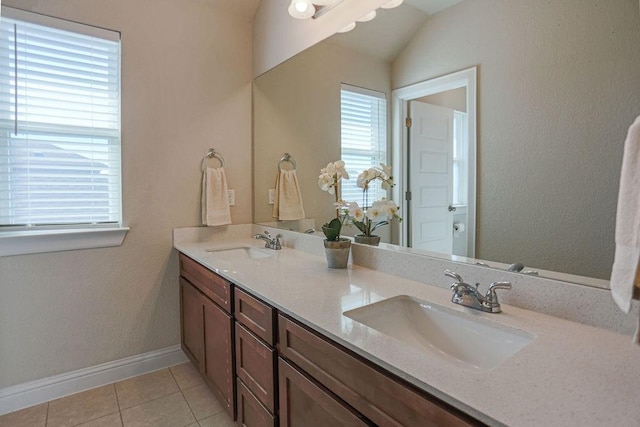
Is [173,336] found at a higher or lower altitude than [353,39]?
lower

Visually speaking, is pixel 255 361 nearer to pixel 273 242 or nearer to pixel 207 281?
pixel 207 281

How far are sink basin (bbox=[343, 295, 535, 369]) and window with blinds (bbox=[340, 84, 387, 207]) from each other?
1.96 feet

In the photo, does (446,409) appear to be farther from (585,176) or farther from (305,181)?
(305,181)

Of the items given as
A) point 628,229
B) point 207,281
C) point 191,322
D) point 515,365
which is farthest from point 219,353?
point 628,229


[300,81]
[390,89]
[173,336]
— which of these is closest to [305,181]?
[300,81]

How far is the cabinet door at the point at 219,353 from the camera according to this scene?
5.14 feet

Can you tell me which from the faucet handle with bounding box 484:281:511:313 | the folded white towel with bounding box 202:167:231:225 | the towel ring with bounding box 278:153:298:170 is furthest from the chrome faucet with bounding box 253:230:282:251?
the faucet handle with bounding box 484:281:511:313

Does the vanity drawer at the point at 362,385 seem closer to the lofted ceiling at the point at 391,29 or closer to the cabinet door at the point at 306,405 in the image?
the cabinet door at the point at 306,405

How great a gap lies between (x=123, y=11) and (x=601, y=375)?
265 centimetres

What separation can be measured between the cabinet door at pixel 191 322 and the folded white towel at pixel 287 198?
2.37 feet

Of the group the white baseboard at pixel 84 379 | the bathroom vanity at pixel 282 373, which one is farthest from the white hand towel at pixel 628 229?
the white baseboard at pixel 84 379

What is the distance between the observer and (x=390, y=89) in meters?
1.54

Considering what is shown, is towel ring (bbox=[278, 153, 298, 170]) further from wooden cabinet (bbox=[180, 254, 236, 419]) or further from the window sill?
the window sill

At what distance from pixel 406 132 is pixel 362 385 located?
3.51 feet
